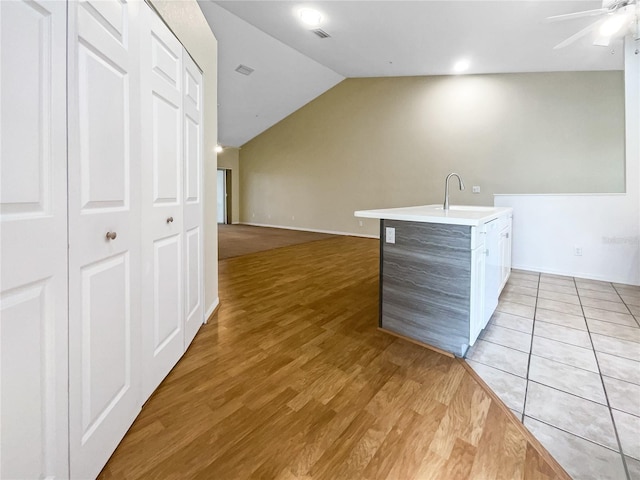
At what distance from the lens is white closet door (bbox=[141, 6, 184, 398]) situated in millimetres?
1453

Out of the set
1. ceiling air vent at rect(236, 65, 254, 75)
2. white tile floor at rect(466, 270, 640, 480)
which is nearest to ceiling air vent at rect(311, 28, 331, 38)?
ceiling air vent at rect(236, 65, 254, 75)

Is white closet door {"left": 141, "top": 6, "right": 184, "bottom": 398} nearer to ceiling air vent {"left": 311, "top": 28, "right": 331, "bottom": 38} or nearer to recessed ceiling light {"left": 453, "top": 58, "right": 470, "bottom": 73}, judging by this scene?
ceiling air vent {"left": 311, "top": 28, "right": 331, "bottom": 38}

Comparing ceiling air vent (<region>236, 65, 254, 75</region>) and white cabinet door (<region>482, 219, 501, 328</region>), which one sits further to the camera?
ceiling air vent (<region>236, 65, 254, 75</region>)

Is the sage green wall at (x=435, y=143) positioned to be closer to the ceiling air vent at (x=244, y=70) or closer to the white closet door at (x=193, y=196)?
the ceiling air vent at (x=244, y=70)

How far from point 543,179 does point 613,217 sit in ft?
5.38

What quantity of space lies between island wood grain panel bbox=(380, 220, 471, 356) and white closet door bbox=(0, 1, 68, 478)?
188 cm

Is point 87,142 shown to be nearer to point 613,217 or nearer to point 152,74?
point 152,74

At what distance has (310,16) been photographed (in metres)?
4.22

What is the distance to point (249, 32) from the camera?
502cm

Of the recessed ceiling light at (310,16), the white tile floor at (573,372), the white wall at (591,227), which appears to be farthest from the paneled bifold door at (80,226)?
the white wall at (591,227)

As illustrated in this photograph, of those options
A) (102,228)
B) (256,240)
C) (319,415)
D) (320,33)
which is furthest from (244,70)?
(319,415)

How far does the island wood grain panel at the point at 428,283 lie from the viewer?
1.96m

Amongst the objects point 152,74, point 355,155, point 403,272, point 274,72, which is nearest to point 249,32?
point 274,72

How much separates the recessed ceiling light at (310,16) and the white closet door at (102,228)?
3.56m
